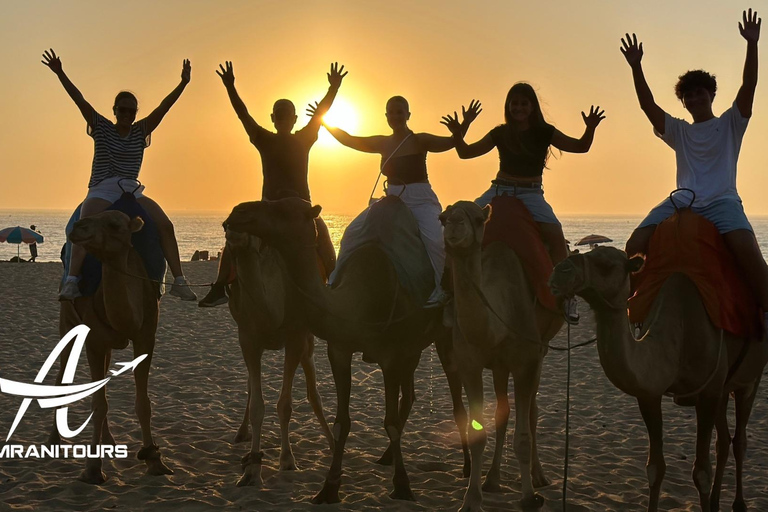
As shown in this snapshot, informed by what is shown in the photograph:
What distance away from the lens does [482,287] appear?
5797mm

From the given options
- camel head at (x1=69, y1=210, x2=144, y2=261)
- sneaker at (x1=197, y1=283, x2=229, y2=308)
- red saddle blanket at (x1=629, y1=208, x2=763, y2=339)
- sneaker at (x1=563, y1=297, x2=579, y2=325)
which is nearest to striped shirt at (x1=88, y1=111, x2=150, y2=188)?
camel head at (x1=69, y1=210, x2=144, y2=261)

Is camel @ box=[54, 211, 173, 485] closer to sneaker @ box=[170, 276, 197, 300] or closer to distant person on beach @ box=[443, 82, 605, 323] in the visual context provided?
sneaker @ box=[170, 276, 197, 300]

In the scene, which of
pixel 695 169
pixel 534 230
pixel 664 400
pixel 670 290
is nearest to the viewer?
pixel 670 290

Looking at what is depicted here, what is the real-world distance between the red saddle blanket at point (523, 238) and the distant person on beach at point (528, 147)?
154 mm

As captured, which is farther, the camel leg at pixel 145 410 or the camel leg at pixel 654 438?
the camel leg at pixel 145 410

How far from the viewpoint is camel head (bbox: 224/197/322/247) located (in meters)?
5.76

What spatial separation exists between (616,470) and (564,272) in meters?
3.84

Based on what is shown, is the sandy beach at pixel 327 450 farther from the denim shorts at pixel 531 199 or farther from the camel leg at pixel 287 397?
the denim shorts at pixel 531 199

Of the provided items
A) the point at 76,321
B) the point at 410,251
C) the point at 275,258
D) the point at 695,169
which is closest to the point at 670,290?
the point at 695,169

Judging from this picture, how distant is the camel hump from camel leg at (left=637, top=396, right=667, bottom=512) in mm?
2096

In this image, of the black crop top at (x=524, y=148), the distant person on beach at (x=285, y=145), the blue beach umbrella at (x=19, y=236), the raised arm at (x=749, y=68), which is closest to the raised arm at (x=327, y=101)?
the distant person on beach at (x=285, y=145)

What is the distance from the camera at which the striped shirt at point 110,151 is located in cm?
750

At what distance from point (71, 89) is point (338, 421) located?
171 inches

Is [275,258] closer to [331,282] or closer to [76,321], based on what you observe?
[331,282]
